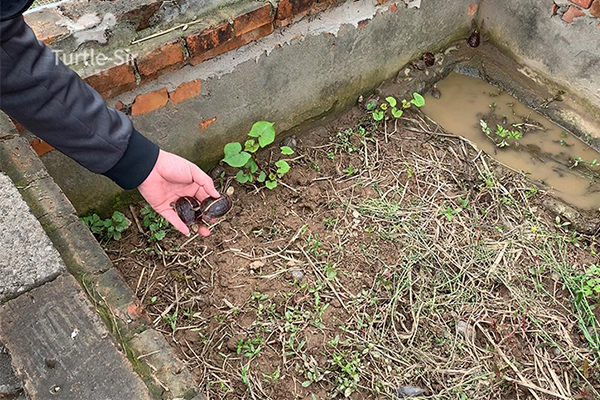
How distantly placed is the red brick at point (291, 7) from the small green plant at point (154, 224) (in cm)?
112

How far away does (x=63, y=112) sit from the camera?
1.44m

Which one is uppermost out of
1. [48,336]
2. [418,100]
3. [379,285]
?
[48,336]

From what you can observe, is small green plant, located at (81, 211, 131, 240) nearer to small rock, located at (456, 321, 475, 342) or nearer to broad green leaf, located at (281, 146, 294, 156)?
broad green leaf, located at (281, 146, 294, 156)

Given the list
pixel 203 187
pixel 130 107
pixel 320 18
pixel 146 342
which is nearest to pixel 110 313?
pixel 146 342

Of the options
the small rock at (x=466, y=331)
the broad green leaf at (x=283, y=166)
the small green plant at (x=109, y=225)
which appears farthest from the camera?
the broad green leaf at (x=283, y=166)

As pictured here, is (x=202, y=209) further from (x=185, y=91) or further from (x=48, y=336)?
(x=48, y=336)

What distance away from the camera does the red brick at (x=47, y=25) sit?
6.42 feet

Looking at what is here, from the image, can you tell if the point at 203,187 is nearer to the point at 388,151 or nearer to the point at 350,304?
the point at 350,304

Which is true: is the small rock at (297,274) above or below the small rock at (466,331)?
above

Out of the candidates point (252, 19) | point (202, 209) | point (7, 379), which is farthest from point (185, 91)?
point (7, 379)

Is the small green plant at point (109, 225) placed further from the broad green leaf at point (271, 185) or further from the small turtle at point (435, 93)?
the small turtle at point (435, 93)

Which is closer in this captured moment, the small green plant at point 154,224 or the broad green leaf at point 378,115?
the small green plant at point 154,224

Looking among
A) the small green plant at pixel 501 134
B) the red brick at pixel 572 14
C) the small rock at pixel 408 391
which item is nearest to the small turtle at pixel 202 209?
the small rock at pixel 408 391

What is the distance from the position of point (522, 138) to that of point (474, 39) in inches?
31.4
